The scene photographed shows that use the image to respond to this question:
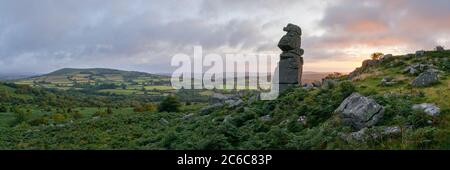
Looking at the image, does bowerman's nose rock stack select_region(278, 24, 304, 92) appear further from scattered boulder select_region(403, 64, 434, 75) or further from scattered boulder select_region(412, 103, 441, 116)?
scattered boulder select_region(412, 103, 441, 116)

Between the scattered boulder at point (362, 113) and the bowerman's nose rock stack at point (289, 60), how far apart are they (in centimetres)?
1878

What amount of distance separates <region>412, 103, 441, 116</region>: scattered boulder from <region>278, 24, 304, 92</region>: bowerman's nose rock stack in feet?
64.1

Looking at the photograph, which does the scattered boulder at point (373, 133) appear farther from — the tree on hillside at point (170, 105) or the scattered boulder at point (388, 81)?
the tree on hillside at point (170, 105)

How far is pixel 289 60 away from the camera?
38.5 metres

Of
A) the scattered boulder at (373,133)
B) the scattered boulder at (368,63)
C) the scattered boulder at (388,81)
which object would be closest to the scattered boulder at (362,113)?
the scattered boulder at (373,133)

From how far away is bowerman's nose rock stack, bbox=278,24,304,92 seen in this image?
38625 mm

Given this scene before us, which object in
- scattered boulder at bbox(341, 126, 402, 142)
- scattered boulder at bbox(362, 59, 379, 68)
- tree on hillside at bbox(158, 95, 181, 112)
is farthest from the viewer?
tree on hillside at bbox(158, 95, 181, 112)

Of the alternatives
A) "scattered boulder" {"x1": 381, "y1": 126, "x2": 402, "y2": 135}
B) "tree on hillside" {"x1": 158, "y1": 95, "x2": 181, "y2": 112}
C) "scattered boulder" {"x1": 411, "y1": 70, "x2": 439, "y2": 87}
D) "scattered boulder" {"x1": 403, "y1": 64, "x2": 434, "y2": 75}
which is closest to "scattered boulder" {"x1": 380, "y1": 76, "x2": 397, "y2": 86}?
"scattered boulder" {"x1": 403, "y1": 64, "x2": 434, "y2": 75}

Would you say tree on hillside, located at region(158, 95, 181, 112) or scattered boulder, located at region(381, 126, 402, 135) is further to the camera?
tree on hillside, located at region(158, 95, 181, 112)

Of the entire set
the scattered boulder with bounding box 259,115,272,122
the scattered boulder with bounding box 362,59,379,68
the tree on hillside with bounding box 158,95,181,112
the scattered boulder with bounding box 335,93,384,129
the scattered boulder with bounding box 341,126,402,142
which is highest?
the scattered boulder with bounding box 362,59,379,68

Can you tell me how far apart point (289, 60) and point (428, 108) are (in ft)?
68.2

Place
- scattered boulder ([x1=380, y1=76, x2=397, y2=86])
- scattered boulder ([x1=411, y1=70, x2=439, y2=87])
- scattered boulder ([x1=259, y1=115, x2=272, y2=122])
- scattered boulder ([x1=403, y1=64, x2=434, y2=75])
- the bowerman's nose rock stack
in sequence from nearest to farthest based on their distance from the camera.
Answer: scattered boulder ([x1=411, y1=70, x2=439, y2=87]), scattered boulder ([x1=259, y1=115, x2=272, y2=122]), scattered boulder ([x1=380, y1=76, x2=397, y2=86]), scattered boulder ([x1=403, y1=64, x2=434, y2=75]), the bowerman's nose rock stack
